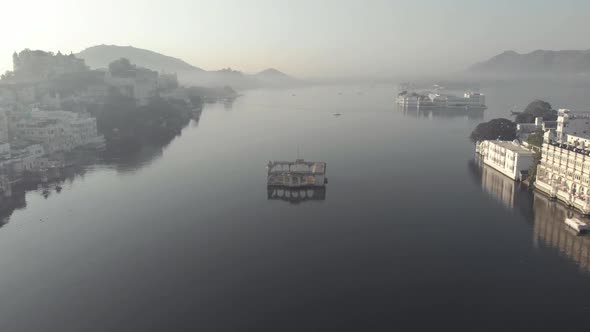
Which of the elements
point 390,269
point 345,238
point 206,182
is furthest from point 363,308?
point 206,182

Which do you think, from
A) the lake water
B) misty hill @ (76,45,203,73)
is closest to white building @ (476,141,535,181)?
the lake water

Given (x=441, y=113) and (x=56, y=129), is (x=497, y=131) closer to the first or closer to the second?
(x=441, y=113)

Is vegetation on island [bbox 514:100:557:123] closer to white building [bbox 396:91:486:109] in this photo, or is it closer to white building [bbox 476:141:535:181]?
white building [bbox 476:141:535:181]

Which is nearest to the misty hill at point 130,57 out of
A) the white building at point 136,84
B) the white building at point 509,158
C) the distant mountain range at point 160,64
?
the distant mountain range at point 160,64

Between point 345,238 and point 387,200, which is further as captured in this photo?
point 387,200

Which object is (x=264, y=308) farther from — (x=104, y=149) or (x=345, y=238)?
(x=104, y=149)
